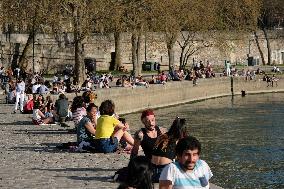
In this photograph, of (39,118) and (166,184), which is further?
(39,118)

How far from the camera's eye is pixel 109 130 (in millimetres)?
17734

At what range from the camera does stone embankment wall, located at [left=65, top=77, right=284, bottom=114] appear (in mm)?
45438

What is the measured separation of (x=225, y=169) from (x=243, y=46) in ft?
186

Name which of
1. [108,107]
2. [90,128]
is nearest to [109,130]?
[108,107]

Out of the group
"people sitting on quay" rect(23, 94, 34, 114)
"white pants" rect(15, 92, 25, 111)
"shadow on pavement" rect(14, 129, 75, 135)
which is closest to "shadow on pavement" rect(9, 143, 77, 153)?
"shadow on pavement" rect(14, 129, 75, 135)

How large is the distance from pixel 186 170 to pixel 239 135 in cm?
2555

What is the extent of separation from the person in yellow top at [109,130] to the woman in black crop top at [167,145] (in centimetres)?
394

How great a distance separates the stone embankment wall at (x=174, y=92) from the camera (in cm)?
4544

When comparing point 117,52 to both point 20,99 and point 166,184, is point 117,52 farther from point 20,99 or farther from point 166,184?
point 166,184

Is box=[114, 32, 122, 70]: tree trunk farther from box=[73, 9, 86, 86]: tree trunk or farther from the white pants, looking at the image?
the white pants

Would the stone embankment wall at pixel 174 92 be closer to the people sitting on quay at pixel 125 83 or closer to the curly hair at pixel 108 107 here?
the people sitting on quay at pixel 125 83

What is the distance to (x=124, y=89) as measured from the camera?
4628 cm

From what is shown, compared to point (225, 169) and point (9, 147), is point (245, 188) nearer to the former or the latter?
point (225, 169)

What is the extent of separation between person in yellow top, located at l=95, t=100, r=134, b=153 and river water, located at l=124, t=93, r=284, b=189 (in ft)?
14.2
